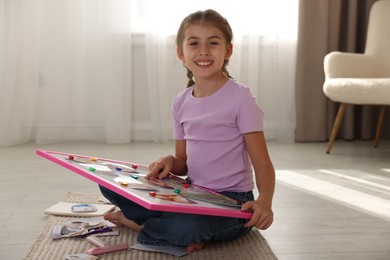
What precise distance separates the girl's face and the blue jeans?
0.31m

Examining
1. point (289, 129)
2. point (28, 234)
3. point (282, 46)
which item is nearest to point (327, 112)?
point (289, 129)

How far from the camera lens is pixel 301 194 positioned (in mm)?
2068

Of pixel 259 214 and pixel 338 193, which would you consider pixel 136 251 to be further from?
pixel 338 193

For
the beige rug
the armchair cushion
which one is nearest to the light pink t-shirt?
the beige rug

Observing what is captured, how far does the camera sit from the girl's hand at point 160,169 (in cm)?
151

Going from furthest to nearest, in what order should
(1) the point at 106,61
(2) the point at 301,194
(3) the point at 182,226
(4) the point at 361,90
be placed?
(1) the point at 106,61, (4) the point at 361,90, (2) the point at 301,194, (3) the point at 182,226

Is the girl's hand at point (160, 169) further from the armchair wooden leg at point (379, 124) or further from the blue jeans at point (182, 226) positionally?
the armchair wooden leg at point (379, 124)

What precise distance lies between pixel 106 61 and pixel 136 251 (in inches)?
77.7

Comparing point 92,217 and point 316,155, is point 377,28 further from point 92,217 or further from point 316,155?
point 92,217

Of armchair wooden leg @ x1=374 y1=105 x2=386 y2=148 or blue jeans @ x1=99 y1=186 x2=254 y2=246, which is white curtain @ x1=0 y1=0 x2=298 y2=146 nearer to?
armchair wooden leg @ x1=374 y1=105 x2=386 y2=148

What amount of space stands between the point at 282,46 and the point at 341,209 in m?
1.67

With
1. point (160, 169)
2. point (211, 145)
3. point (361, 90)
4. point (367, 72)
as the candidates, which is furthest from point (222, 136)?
point (367, 72)

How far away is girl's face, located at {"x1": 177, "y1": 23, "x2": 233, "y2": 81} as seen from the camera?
147 cm

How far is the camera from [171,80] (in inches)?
132
